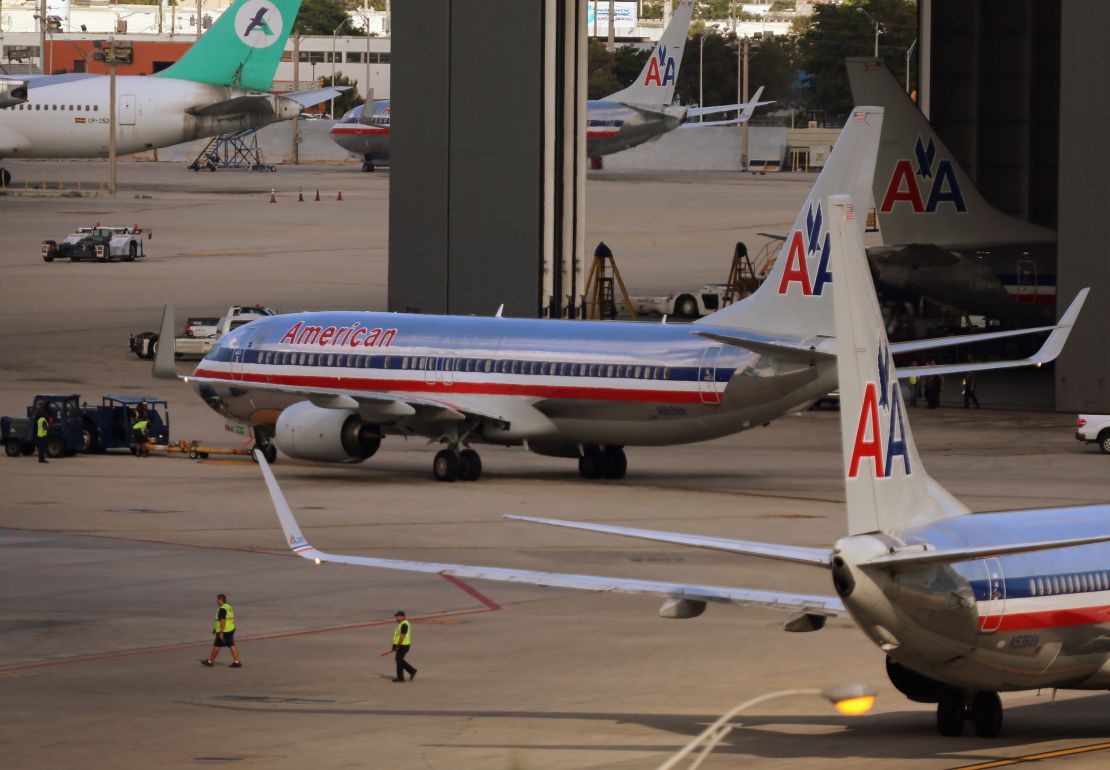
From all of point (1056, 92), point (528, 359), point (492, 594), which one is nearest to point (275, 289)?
point (1056, 92)

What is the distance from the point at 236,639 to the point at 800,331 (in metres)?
18.8

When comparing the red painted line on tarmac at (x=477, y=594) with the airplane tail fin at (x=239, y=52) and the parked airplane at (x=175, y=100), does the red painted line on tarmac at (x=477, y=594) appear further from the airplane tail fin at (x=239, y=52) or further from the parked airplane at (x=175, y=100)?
the airplane tail fin at (x=239, y=52)

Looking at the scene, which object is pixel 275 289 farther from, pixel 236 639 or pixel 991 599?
pixel 991 599

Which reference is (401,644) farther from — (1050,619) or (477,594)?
(1050,619)

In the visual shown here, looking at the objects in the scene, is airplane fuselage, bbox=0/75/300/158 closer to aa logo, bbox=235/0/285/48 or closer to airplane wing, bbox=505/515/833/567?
aa logo, bbox=235/0/285/48

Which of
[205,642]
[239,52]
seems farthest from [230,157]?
[205,642]

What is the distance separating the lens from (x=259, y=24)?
476 ft

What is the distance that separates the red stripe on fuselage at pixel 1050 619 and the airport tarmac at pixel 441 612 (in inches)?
62.5

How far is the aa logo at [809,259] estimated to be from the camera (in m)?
47.1

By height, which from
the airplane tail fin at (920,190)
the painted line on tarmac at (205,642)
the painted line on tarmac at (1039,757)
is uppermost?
the airplane tail fin at (920,190)

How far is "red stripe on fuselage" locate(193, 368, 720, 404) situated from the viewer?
48.0 metres

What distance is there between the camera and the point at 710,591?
78.1 feet

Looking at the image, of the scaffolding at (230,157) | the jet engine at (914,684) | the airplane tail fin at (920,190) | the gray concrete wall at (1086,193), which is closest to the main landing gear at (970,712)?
the jet engine at (914,684)

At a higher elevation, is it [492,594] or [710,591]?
[710,591]
